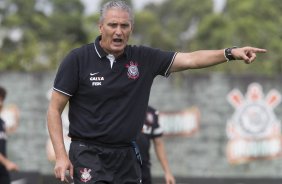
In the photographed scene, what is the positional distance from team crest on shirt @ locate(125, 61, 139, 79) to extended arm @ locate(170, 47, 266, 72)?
294mm

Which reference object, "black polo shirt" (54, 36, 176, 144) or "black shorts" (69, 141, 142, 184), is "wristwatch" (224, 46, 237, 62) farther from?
"black shorts" (69, 141, 142, 184)

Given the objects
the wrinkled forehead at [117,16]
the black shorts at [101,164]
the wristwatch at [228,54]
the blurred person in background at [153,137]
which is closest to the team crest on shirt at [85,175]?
the black shorts at [101,164]

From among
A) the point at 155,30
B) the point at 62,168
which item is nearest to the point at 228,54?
the point at 62,168

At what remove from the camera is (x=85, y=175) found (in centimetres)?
497

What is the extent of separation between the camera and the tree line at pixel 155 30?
16.5 m

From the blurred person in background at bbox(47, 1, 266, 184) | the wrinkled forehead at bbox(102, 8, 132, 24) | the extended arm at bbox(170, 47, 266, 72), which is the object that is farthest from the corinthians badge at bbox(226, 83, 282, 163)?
the wrinkled forehead at bbox(102, 8, 132, 24)

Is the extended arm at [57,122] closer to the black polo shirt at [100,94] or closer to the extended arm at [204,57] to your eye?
the black polo shirt at [100,94]

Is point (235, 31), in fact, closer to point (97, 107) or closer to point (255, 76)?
point (255, 76)

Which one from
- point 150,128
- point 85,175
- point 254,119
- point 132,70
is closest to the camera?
point 85,175

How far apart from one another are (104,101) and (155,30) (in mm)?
48685

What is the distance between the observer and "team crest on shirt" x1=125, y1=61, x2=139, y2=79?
202 inches

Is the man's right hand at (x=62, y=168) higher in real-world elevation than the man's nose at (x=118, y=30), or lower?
lower

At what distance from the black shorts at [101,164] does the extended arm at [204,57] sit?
728mm

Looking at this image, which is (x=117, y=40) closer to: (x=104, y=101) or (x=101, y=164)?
(x=104, y=101)
